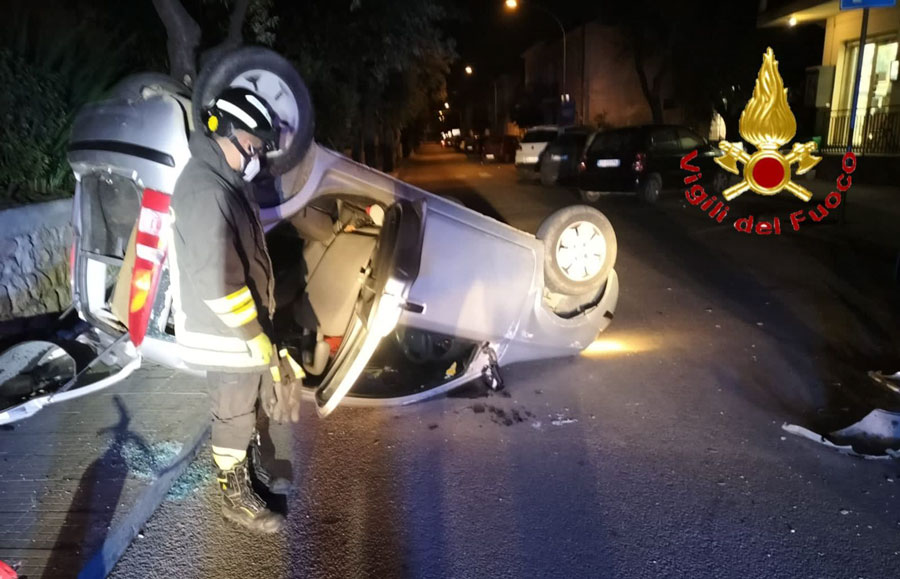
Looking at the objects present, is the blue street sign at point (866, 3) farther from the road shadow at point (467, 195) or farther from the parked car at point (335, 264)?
the parked car at point (335, 264)

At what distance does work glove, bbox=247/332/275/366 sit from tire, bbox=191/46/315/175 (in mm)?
955

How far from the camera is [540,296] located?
4777 millimetres

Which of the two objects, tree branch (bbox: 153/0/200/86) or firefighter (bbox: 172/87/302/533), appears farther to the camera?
tree branch (bbox: 153/0/200/86)

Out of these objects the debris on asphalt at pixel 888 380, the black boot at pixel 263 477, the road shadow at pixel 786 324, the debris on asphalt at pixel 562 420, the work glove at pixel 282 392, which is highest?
the work glove at pixel 282 392

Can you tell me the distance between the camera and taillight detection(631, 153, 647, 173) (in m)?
14.6

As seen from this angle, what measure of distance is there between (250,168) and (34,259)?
10.7 feet

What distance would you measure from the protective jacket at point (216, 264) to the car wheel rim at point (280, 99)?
56cm

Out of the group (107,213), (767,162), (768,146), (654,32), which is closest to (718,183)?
(767,162)

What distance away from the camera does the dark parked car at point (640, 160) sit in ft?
48.2

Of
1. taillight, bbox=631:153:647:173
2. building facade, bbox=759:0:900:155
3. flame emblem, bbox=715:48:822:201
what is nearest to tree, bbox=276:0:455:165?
taillight, bbox=631:153:647:173

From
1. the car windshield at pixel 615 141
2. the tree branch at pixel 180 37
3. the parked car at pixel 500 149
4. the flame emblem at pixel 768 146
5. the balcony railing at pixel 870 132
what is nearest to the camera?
the tree branch at pixel 180 37

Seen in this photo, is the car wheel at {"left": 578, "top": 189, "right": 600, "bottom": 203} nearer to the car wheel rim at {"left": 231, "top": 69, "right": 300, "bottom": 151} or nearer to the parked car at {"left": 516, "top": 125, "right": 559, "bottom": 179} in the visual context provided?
the parked car at {"left": 516, "top": 125, "right": 559, "bottom": 179}

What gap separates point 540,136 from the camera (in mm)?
22328

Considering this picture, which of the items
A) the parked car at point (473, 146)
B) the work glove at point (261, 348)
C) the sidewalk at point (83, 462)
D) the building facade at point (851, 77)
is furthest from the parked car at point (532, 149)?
the parked car at point (473, 146)
